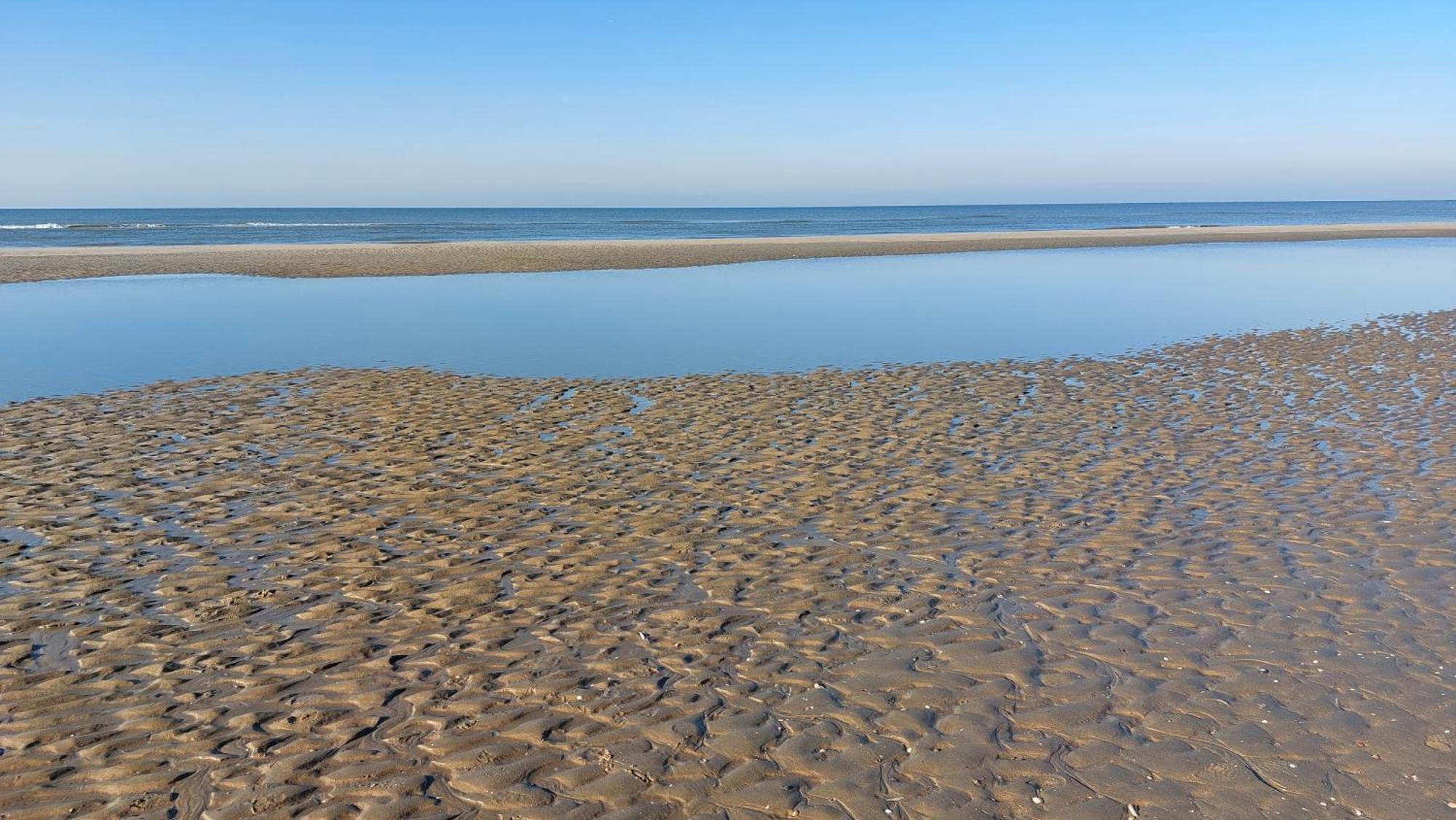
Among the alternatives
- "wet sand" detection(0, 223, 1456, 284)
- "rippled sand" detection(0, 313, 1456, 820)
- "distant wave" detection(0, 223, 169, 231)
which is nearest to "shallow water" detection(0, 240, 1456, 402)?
"wet sand" detection(0, 223, 1456, 284)

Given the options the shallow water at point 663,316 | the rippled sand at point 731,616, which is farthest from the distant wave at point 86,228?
the rippled sand at point 731,616

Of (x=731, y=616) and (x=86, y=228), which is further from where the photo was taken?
(x=86, y=228)

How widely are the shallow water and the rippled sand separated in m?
4.87

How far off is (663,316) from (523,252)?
27.4 meters

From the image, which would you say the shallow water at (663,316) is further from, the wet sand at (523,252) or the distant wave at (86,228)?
the distant wave at (86,228)

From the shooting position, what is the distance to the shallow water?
18172 millimetres

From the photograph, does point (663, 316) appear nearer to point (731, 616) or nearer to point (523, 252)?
point (731, 616)

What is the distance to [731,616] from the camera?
707 centimetres

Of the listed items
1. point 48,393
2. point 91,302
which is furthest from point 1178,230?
point 48,393

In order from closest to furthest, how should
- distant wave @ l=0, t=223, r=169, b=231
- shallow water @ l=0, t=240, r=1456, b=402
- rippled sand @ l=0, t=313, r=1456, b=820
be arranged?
rippled sand @ l=0, t=313, r=1456, b=820 < shallow water @ l=0, t=240, r=1456, b=402 < distant wave @ l=0, t=223, r=169, b=231

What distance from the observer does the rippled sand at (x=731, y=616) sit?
5.07 m

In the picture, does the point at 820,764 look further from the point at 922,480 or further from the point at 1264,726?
the point at 922,480

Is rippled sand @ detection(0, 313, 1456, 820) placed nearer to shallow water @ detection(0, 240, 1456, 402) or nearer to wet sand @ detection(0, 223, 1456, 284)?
shallow water @ detection(0, 240, 1456, 402)

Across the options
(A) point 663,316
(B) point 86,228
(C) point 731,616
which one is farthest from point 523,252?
(B) point 86,228
